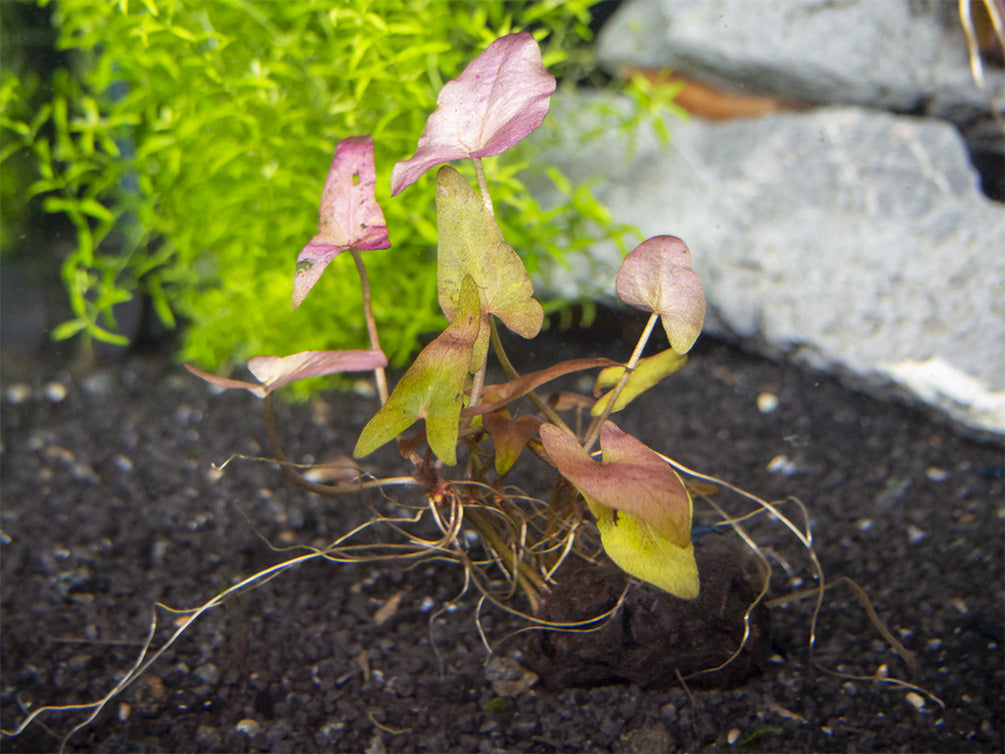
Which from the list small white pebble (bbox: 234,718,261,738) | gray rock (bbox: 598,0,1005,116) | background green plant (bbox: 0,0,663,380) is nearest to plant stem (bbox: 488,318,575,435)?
small white pebble (bbox: 234,718,261,738)

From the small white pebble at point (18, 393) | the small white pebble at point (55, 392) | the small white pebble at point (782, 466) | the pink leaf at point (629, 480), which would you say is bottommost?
the small white pebble at point (782, 466)

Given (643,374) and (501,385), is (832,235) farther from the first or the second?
(501,385)

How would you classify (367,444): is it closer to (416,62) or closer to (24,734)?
(24,734)

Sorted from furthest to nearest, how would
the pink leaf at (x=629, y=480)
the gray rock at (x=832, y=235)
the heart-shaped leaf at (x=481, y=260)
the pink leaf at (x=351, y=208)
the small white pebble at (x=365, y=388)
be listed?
the small white pebble at (x=365, y=388) → the gray rock at (x=832, y=235) → the pink leaf at (x=351, y=208) → the heart-shaped leaf at (x=481, y=260) → the pink leaf at (x=629, y=480)

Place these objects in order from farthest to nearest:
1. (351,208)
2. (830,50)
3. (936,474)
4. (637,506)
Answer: (830,50) → (936,474) → (351,208) → (637,506)

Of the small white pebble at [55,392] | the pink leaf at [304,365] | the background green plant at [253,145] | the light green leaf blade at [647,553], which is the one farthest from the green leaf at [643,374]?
the small white pebble at [55,392]

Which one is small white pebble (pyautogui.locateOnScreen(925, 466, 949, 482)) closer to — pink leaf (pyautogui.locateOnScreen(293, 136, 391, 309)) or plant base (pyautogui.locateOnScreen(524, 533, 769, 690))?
plant base (pyautogui.locateOnScreen(524, 533, 769, 690))

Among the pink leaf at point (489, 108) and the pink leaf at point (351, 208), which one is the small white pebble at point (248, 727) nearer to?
the pink leaf at point (351, 208)

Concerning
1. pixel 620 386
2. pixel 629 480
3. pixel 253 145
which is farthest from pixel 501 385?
pixel 253 145

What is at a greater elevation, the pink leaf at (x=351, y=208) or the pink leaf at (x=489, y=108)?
the pink leaf at (x=489, y=108)
